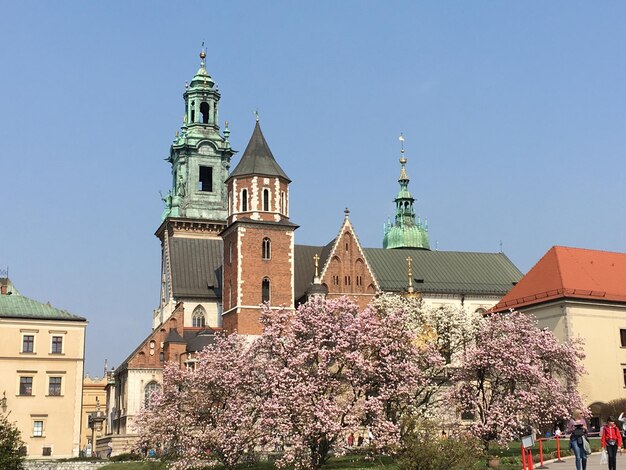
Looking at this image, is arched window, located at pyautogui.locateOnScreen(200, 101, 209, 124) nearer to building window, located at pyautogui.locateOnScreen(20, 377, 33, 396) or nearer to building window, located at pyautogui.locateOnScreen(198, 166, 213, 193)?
building window, located at pyautogui.locateOnScreen(198, 166, 213, 193)

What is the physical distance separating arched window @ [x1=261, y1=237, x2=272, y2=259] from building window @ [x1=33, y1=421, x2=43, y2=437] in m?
20.1

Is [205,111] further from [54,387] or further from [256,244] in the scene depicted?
[54,387]

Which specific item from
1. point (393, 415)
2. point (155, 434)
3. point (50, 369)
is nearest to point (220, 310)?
point (50, 369)

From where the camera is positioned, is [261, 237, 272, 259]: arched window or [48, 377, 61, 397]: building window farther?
[261, 237, 272, 259]: arched window

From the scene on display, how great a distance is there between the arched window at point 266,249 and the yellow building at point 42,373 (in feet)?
47.1

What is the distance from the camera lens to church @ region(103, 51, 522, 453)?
6762 centimetres

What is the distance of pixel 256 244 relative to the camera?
2662 inches

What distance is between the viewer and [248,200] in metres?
68.8

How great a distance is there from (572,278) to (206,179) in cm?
4432

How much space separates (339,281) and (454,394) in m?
30.5

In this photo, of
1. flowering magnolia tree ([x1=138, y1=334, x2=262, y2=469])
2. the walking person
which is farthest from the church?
the walking person

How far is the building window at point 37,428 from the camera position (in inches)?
2479

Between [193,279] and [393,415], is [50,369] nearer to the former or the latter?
[193,279]

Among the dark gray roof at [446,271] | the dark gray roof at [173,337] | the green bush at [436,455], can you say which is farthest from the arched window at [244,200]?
the green bush at [436,455]
